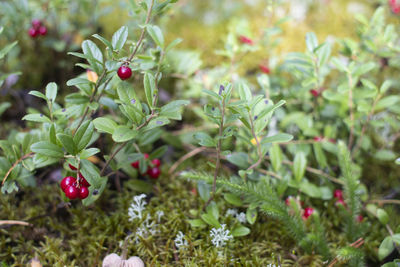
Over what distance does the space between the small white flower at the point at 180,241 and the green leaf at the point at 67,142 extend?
0.82 metres

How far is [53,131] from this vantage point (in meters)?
1.76

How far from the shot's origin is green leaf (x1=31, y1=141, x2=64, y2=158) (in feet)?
5.41

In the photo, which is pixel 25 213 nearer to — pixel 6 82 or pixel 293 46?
pixel 6 82

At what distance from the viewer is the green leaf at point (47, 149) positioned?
1.65 m

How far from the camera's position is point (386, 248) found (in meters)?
1.98

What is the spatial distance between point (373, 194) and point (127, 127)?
2.06 meters

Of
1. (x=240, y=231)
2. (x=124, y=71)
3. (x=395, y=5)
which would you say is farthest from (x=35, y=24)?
(x=395, y=5)

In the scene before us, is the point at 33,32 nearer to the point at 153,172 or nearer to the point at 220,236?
the point at 153,172

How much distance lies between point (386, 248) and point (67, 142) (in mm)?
1955

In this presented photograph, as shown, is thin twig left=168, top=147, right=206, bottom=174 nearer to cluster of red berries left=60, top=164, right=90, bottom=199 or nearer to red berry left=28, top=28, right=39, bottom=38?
cluster of red berries left=60, top=164, right=90, bottom=199

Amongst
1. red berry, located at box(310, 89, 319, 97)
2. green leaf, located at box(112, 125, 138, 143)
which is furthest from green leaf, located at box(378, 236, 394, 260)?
green leaf, located at box(112, 125, 138, 143)

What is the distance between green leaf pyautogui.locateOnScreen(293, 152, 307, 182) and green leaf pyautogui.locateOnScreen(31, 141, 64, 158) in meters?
1.55

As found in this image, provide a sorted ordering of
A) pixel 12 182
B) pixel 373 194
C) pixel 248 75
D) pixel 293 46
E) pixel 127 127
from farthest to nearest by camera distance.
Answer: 1. pixel 293 46
2. pixel 248 75
3. pixel 373 194
4. pixel 12 182
5. pixel 127 127

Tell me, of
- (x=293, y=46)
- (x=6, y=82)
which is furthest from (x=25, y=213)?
(x=293, y=46)
